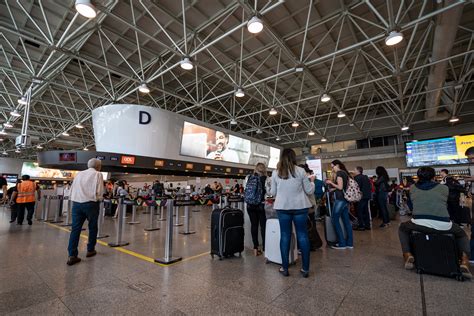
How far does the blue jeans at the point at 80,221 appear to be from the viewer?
3270 mm

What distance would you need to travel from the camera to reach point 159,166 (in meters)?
8.60

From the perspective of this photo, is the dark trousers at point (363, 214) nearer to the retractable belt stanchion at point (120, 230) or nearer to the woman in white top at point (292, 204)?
the woman in white top at point (292, 204)

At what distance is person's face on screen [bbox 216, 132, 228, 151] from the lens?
1138 cm

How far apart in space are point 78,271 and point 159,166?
5.91 meters

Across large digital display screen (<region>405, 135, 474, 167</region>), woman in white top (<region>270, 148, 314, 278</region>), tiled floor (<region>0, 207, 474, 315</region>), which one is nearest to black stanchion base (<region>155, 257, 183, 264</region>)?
tiled floor (<region>0, 207, 474, 315</region>)

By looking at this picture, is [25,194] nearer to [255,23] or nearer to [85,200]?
[85,200]

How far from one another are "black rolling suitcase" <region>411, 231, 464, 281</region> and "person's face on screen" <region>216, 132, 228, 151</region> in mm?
9405

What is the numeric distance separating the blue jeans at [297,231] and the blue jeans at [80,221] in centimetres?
293

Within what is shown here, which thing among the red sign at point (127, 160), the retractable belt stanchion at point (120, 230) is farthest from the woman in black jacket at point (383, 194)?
the red sign at point (127, 160)

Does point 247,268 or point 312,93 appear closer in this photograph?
point 247,268

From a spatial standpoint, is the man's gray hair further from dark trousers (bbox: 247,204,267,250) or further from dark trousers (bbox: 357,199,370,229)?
dark trousers (bbox: 357,199,370,229)

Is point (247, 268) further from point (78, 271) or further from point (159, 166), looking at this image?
point (159, 166)

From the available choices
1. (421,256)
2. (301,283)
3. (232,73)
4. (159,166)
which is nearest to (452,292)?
(421,256)

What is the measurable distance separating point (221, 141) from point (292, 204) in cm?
923
